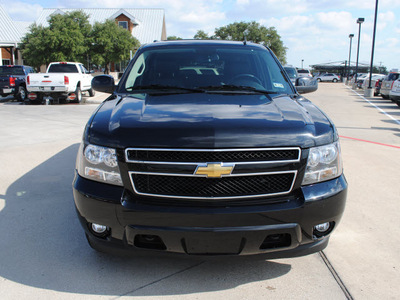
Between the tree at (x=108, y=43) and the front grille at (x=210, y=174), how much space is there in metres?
31.2

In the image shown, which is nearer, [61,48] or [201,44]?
[201,44]

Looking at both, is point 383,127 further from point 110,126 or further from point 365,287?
point 110,126

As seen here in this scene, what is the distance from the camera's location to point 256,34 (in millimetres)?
67812

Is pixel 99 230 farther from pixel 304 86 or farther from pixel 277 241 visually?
pixel 304 86

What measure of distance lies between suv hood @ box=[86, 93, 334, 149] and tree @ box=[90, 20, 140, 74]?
101 ft

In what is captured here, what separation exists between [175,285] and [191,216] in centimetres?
66

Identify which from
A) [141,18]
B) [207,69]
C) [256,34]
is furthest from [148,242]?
[256,34]

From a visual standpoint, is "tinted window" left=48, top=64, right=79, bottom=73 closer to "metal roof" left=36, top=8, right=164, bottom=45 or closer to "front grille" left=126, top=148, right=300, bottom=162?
"front grille" left=126, top=148, right=300, bottom=162

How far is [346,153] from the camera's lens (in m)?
7.19

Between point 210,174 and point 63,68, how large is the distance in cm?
1763

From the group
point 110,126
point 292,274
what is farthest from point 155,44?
point 292,274

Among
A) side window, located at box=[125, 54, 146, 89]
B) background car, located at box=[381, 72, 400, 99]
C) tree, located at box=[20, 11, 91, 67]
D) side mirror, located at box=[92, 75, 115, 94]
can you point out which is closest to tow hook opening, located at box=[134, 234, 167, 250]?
side window, located at box=[125, 54, 146, 89]

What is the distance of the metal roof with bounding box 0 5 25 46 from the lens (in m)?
27.4

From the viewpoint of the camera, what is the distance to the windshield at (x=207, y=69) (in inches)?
150
